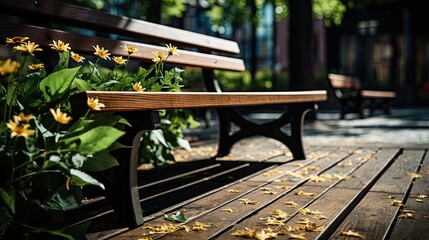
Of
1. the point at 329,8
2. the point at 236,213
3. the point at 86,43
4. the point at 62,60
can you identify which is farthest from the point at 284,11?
the point at 62,60

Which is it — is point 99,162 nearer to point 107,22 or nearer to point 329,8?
point 107,22

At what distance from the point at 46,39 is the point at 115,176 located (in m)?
0.82

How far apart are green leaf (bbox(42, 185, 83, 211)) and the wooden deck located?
0.23 metres

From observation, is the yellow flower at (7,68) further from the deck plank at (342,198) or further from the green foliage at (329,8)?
the green foliage at (329,8)

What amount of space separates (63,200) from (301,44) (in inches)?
287

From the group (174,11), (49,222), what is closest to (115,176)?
(49,222)

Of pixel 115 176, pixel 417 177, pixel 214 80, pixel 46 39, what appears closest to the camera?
pixel 115 176

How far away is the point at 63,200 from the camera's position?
177cm

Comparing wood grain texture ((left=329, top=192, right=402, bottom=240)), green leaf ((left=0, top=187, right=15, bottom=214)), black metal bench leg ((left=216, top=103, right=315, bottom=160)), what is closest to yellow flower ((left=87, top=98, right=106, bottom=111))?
green leaf ((left=0, top=187, right=15, bottom=214))

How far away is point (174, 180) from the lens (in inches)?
121

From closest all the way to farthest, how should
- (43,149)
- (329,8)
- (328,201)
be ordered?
(43,149), (328,201), (329,8)

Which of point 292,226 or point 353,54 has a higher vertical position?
point 353,54

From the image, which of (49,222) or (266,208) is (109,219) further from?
(266,208)

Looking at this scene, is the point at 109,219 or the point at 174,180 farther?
the point at 174,180
